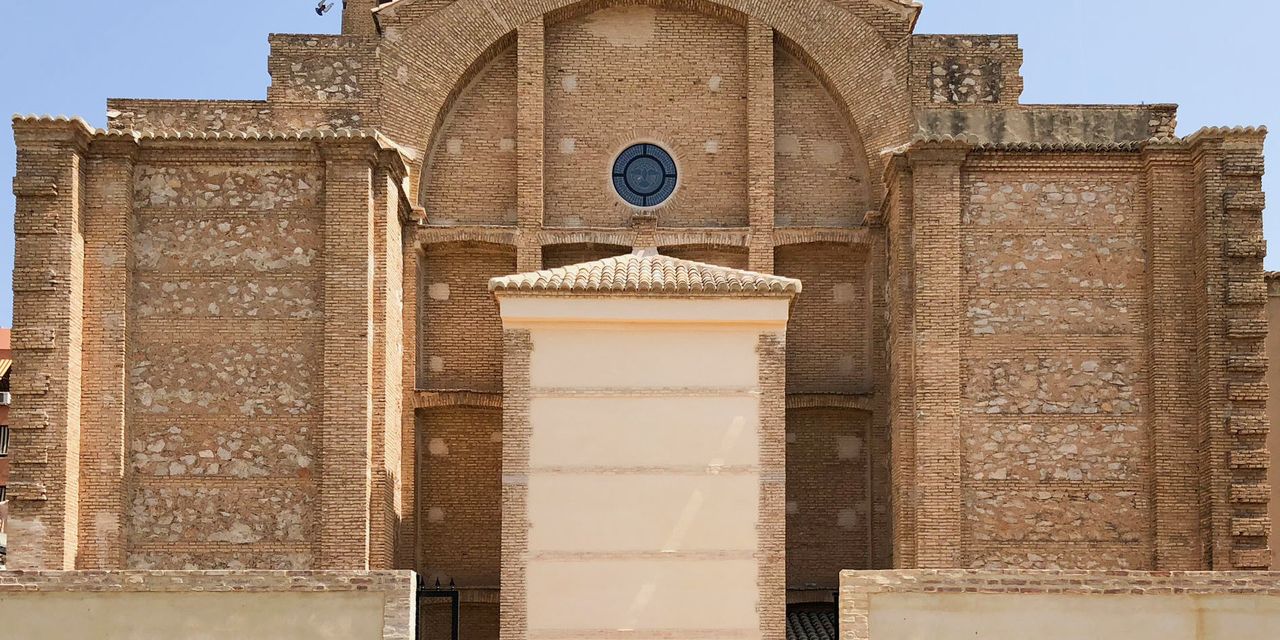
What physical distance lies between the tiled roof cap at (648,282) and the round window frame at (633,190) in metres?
3.42

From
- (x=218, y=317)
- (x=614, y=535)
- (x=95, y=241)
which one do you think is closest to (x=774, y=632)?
(x=614, y=535)

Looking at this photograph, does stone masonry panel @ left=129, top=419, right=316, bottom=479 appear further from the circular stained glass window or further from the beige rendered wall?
the circular stained glass window

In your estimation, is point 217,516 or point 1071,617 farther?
point 217,516

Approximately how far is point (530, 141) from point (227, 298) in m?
4.60

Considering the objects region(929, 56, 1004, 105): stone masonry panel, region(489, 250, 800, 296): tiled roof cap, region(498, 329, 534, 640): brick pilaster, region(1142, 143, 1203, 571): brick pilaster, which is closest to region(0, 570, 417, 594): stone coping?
region(498, 329, 534, 640): brick pilaster

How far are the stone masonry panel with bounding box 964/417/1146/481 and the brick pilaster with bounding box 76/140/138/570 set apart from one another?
1002cm

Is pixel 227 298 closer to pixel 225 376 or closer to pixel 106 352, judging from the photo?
pixel 225 376

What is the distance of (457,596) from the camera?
1900 centimetres

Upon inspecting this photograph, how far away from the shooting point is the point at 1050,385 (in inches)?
753

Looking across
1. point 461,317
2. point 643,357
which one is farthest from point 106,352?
point 643,357

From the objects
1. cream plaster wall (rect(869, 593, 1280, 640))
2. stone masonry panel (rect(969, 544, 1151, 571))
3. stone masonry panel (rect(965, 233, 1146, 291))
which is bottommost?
cream plaster wall (rect(869, 593, 1280, 640))

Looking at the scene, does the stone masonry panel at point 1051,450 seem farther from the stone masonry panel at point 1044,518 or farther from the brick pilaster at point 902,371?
the brick pilaster at point 902,371

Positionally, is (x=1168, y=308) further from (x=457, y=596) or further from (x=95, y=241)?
(x=95, y=241)

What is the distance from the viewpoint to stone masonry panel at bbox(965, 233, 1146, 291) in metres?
19.3
